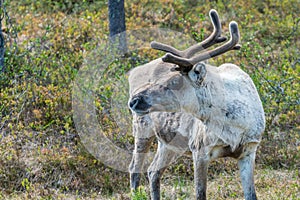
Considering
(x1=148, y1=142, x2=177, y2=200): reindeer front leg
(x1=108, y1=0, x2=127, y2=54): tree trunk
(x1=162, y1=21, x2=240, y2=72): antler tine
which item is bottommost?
(x1=148, y1=142, x2=177, y2=200): reindeer front leg

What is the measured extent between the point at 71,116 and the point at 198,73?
177 inches

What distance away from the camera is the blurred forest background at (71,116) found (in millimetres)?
8383

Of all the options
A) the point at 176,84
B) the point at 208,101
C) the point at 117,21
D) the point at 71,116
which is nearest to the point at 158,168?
the point at 208,101

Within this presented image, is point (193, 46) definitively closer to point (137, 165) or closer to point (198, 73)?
point (198, 73)

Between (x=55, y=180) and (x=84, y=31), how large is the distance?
489 centimetres

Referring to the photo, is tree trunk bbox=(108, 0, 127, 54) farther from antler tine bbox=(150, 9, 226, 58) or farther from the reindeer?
antler tine bbox=(150, 9, 226, 58)

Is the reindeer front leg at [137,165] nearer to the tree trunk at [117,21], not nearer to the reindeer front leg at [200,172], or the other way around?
the reindeer front leg at [200,172]

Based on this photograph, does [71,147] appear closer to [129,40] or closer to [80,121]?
[80,121]

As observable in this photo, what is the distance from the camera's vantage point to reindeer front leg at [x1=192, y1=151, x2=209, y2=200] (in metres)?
6.35

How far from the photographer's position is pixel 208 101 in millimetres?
5965

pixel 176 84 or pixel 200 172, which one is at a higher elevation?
pixel 176 84

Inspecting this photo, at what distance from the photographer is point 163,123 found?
7145 mm

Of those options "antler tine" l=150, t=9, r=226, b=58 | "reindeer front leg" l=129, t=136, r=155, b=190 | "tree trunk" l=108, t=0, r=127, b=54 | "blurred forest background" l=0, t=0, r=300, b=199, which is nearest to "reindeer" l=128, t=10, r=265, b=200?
"antler tine" l=150, t=9, r=226, b=58

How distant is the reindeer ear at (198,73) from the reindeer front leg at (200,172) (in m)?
0.95
